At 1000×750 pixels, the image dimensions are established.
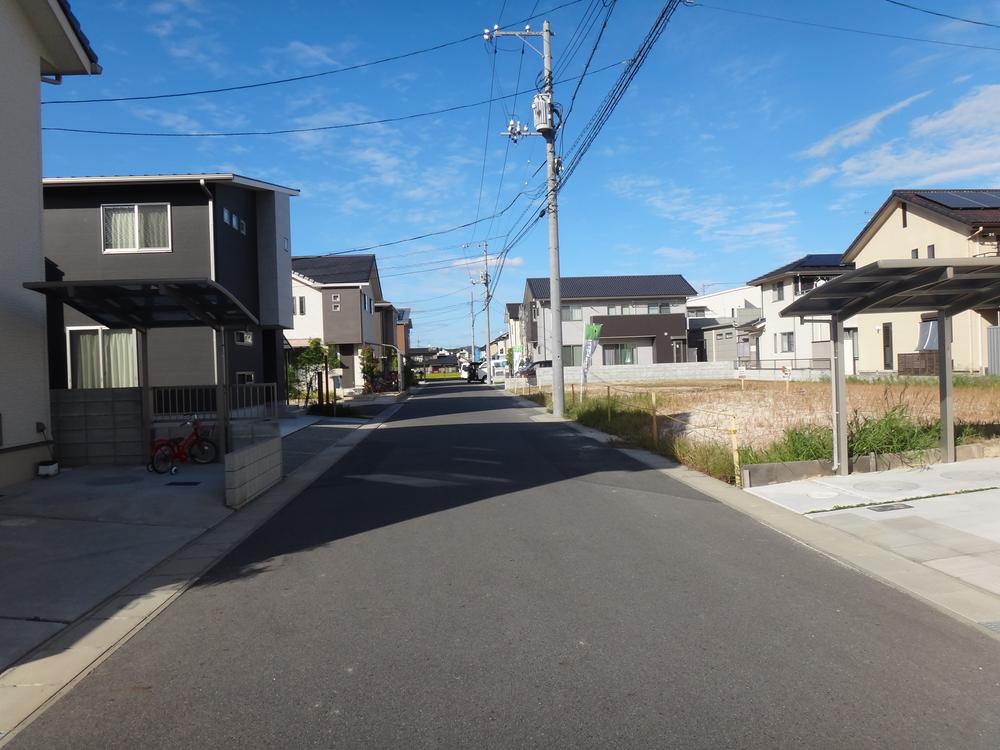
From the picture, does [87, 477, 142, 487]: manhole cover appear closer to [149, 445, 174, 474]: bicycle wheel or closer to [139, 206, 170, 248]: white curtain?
[149, 445, 174, 474]: bicycle wheel

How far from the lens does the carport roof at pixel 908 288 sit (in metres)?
9.34

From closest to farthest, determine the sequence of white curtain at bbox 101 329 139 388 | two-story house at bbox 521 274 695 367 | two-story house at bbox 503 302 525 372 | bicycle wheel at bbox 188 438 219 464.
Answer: bicycle wheel at bbox 188 438 219 464 < white curtain at bbox 101 329 139 388 < two-story house at bbox 521 274 695 367 < two-story house at bbox 503 302 525 372

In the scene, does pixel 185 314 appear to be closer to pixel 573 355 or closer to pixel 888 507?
pixel 888 507

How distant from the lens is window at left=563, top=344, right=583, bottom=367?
179 ft

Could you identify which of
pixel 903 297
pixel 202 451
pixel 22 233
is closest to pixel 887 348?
pixel 903 297

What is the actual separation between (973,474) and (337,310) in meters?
37.3

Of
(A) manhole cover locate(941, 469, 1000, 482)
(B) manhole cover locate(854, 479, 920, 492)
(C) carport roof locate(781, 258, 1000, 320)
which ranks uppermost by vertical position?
(C) carport roof locate(781, 258, 1000, 320)

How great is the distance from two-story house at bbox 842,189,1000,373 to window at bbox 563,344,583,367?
18.5 metres

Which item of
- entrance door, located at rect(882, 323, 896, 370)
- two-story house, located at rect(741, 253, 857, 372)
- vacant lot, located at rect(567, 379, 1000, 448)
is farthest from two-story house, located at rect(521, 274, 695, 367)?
vacant lot, located at rect(567, 379, 1000, 448)

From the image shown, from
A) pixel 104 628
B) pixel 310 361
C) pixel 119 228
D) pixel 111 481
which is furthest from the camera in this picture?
pixel 310 361

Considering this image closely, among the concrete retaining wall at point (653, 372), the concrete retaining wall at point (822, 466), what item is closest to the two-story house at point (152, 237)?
the concrete retaining wall at point (822, 466)

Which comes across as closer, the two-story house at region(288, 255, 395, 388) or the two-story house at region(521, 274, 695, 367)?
the two-story house at region(288, 255, 395, 388)

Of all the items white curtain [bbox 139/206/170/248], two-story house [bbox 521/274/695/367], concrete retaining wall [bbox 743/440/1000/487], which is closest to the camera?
concrete retaining wall [bbox 743/440/1000/487]

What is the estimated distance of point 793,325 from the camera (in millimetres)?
45906
